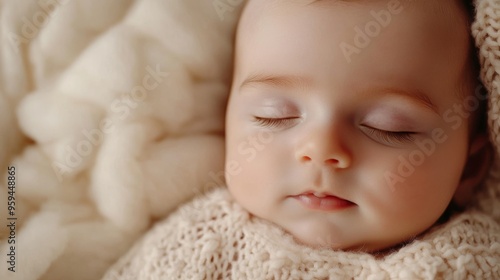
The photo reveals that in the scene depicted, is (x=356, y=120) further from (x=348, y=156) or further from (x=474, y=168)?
(x=474, y=168)

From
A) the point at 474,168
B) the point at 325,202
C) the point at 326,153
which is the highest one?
the point at 326,153

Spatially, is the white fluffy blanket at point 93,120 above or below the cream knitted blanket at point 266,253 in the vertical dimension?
above

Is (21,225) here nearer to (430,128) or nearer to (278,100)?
(278,100)

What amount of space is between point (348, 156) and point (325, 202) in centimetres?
10

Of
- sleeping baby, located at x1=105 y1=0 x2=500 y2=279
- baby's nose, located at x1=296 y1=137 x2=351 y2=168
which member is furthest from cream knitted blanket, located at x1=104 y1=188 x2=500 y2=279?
baby's nose, located at x1=296 y1=137 x2=351 y2=168

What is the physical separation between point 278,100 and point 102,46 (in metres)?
0.37

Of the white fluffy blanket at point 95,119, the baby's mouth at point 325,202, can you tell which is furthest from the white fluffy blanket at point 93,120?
the baby's mouth at point 325,202

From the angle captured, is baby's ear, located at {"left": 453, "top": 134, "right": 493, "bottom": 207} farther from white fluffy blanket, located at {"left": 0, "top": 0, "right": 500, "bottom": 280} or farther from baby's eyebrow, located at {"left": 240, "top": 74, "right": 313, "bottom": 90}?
baby's eyebrow, located at {"left": 240, "top": 74, "right": 313, "bottom": 90}

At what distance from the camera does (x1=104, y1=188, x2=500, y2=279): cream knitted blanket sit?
102 cm

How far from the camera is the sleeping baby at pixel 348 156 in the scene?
105 centimetres

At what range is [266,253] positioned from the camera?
42.4 inches

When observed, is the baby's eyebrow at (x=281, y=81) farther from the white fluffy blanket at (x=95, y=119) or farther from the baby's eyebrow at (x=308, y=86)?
the white fluffy blanket at (x=95, y=119)

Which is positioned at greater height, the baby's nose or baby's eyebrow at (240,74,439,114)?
baby's eyebrow at (240,74,439,114)

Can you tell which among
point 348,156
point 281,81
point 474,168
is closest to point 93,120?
point 281,81
